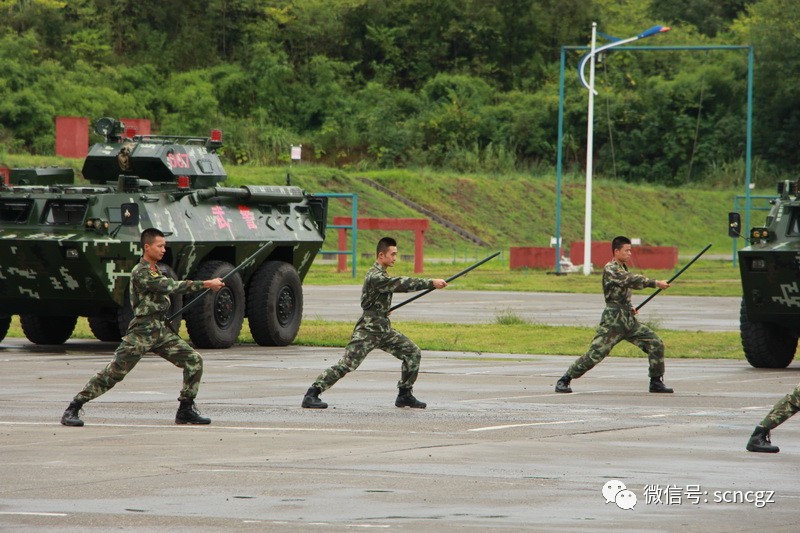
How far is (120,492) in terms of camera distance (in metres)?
9.94

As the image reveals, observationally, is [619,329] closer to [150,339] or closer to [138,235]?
[150,339]

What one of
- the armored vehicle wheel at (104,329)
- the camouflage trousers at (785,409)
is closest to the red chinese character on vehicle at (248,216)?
the armored vehicle wheel at (104,329)

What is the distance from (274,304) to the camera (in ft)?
76.9

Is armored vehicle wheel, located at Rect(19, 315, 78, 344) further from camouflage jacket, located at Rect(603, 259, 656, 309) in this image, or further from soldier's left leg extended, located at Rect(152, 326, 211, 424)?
soldier's left leg extended, located at Rect(152, 326, 211, 424)

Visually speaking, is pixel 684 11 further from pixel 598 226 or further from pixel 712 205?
pixel 598 226

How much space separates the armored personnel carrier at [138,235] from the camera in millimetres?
21234

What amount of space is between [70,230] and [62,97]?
128 ft

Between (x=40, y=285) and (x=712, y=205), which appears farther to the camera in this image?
(x=712, y=205)

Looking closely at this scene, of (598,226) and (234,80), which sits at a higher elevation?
(234,80)

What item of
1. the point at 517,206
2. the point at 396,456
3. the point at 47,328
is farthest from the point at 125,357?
the point at 517,206

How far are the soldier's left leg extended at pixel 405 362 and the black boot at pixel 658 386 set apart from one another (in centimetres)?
289

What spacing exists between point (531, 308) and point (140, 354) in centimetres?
1829

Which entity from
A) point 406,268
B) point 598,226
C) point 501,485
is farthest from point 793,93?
point 501,485

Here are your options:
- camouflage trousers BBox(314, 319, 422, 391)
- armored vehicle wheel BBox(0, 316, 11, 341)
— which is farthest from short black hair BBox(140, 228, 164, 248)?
armored vehicle wheel BBox(0, 316, 11, 341)
